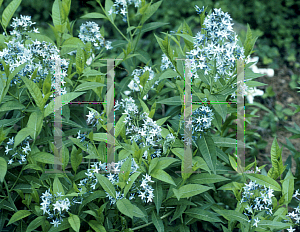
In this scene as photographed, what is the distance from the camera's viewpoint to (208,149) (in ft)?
6.11

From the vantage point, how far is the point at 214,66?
5.82ft

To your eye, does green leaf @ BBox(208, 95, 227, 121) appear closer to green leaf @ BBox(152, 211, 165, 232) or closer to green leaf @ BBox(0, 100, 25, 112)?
green leaf @ BBox(152, 211, 165, 232)

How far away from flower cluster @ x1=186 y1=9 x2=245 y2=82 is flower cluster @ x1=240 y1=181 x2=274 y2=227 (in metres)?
0.60

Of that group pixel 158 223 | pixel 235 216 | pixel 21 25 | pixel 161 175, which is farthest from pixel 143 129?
pixel 21 25

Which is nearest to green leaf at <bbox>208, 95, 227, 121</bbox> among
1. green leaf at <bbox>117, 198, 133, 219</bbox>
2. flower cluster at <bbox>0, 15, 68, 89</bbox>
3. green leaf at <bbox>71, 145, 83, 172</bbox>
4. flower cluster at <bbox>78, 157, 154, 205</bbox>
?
flower cluster at <bbox>78, 157, 154, 205</bbox>

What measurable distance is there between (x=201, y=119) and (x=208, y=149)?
7.1 inches

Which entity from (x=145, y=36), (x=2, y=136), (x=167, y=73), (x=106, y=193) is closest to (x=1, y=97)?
(x=2, y=136)

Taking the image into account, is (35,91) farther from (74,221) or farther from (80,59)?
(74,221)

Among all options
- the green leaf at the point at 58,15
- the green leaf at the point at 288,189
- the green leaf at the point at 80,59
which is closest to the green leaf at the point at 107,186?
the green leaf at the point at 80,59

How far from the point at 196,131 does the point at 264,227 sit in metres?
0.58

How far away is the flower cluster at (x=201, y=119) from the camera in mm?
1793

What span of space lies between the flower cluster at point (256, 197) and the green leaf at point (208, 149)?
21 cm

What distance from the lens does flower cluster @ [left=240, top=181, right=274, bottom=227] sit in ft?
5.61

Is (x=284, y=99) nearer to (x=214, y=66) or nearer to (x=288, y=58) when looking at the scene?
(x=288, y=58)
